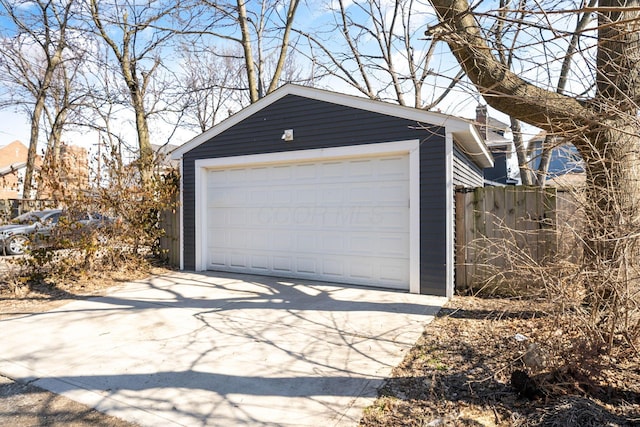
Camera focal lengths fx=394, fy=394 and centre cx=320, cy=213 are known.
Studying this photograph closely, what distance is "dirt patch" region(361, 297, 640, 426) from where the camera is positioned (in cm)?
245

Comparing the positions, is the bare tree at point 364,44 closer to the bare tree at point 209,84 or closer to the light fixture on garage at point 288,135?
the bare tree at point 209,84

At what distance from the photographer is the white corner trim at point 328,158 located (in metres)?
5.96

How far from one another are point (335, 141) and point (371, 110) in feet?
2.55

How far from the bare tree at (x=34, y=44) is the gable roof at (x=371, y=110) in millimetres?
6027

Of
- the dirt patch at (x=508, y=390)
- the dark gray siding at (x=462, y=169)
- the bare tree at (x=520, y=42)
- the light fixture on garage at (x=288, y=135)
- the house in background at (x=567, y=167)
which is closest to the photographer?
the bare tree at (x=520, y=42)

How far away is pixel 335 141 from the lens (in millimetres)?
6598

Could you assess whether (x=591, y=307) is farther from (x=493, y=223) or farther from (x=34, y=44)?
(x=34, y=44)

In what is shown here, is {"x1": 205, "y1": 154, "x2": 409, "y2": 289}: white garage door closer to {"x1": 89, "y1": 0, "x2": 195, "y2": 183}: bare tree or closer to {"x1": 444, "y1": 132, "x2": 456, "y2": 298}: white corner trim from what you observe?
{"x1": 444, "y1": 132, "x2": 456, "y2": 298}: white corner trim

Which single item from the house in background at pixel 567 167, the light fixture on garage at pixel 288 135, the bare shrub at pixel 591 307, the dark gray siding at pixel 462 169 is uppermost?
the light fixture on garage at pixel 288 135

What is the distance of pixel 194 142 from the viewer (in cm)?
802

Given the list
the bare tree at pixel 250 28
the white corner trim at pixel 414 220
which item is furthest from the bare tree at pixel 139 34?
the white corner trim at pixel 414 220

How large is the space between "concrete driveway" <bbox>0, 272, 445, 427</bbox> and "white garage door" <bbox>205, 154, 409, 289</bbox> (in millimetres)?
677

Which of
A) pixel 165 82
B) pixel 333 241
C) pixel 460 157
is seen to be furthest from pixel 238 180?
pixel 165 82

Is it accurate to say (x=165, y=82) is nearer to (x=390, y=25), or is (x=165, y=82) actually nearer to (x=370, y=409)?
(x=390, y=25)
